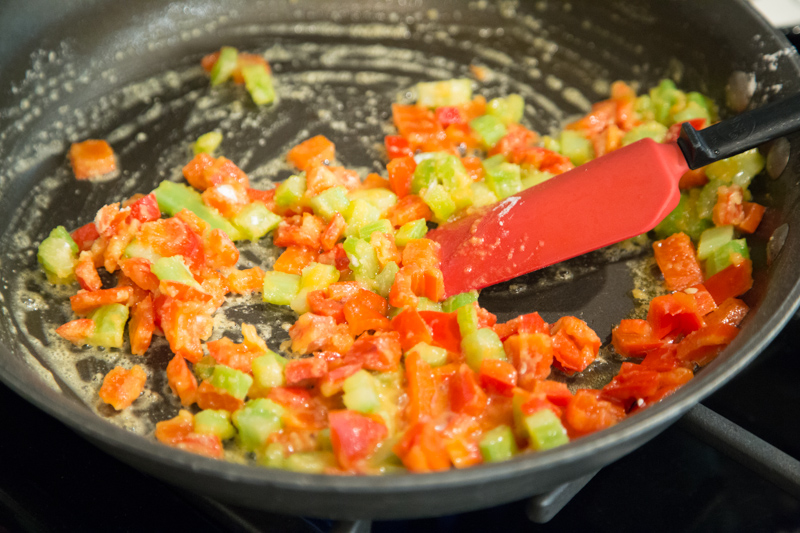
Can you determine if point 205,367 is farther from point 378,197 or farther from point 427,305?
point 378,197

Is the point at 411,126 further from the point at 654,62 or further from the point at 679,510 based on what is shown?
the point at 679,510

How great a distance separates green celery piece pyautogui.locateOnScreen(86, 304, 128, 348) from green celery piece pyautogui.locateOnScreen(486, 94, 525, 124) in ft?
3.90

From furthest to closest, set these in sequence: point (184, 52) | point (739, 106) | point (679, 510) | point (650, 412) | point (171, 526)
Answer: point (184, 52) → point (739, 106) → point (679, 510) → point (171, 526) → point (650, 412)

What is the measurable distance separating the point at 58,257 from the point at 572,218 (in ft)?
4.00

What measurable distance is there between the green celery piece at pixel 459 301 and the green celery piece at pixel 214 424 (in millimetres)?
534

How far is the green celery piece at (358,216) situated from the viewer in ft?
5.39

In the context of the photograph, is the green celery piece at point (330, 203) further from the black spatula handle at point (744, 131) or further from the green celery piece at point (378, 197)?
the black spatula handle at point (744, 131)

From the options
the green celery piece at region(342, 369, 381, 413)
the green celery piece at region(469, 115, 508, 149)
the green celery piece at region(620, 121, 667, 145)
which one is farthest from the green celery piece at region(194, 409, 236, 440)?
the green celery piece at region(620, 121, 667, 145)

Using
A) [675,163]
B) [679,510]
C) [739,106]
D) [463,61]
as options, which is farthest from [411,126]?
[679,510]

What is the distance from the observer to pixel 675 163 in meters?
1.49

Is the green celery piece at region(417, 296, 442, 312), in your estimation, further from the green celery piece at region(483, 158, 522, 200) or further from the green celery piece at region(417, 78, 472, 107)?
the green celery piece at region(417, 78, 472, 107)

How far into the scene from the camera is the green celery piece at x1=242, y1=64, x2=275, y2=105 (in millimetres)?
2033

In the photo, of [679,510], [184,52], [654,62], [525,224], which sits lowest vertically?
[679,510]

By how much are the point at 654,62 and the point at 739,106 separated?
0.35 meters
